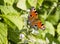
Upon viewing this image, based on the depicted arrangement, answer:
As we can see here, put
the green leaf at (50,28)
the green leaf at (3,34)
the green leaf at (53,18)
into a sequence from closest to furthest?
the green leaf at (3,34)
the green leaf at (50,28)
the green leaf at (53,18)

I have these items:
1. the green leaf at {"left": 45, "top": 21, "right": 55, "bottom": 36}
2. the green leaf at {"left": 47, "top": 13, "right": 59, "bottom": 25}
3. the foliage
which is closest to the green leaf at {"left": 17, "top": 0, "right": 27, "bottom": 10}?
the foliage

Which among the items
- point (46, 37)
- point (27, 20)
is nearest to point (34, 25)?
point (27, 20)

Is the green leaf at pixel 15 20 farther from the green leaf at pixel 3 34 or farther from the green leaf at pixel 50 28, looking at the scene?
the green leaf at pixel 50 28

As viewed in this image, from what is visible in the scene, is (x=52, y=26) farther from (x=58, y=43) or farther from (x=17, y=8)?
(x=17, y=8)

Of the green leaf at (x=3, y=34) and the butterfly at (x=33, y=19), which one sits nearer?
the green leaf at (x=3, y=34)

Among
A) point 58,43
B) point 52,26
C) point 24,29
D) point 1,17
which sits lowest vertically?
point 58,43

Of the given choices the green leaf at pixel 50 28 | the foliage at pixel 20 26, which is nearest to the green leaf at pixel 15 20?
the foliage at pixel 20 26

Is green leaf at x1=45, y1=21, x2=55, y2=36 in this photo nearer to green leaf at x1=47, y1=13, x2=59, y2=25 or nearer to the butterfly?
green leaf at x1=47, y1=13, x2=59, y2=25

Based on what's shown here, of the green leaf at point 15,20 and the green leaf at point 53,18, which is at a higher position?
the green leaf at point 15,20
